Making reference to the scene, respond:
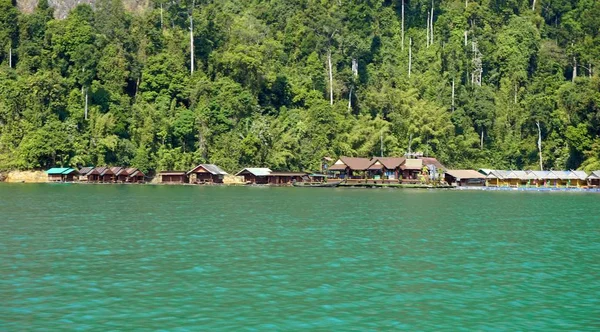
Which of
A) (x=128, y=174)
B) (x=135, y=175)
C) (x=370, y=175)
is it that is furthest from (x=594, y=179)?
(x=128, y=174)

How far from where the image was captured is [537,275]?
25.9 metres

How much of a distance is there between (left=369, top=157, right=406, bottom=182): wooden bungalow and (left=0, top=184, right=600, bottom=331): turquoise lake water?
60.8 meters

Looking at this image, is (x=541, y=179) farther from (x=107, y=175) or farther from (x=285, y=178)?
(x=107, y=175)

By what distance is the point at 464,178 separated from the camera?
367ft


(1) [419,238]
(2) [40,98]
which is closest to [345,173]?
(2) [40,98]

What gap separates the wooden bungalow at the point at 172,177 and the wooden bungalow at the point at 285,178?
43.9 feet

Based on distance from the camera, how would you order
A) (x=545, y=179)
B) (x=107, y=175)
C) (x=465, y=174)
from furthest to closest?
(x=465, y=174) < (x=545, y=179) < (x=107, y=175)

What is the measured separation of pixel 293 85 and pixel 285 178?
64.7ft

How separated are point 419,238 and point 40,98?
83.7m

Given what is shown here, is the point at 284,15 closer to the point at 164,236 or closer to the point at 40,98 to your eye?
the point at 40,98

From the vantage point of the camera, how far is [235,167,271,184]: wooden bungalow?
106m

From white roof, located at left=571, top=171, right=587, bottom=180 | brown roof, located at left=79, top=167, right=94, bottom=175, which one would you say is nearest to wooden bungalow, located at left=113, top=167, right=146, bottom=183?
brown roof, located at left=79, top=167, right=94, bottom=175

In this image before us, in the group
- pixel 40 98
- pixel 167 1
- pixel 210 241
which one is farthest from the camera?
pixel 167 1

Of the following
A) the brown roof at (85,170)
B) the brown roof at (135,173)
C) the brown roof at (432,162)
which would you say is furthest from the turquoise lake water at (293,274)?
the brown roof at (432,162)
